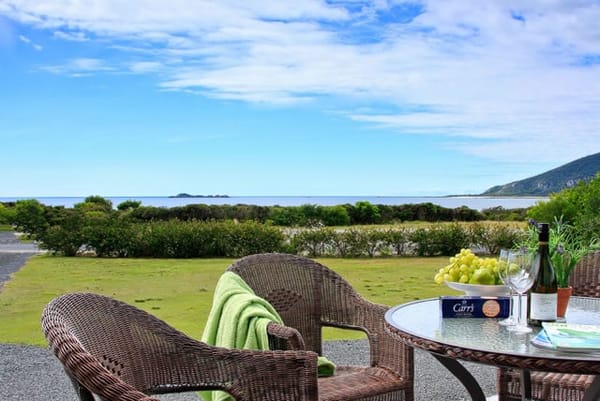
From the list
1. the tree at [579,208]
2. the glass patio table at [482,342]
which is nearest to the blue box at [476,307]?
the glass patio table at [482,342]

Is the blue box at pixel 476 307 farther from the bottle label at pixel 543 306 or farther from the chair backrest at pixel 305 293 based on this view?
the chair backrest at pixel 305 293

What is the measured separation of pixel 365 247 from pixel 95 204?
24.0 feet

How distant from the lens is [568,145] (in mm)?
10727

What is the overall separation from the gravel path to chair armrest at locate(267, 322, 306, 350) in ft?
5.09

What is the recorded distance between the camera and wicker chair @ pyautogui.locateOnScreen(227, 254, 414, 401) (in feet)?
8.78

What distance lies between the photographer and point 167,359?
2021 millimetres

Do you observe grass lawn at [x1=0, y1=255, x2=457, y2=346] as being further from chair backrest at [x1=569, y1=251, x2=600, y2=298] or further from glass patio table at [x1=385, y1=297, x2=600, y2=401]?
glass patio table at [x1=385, y1=297, x2=600, y2=401]

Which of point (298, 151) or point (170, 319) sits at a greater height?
point (298, 151)

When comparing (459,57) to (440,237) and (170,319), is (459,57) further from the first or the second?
(170,319)

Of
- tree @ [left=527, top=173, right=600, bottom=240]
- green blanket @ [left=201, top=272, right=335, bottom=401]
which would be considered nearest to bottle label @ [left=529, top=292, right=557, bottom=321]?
green blanket @ [left=201, top=272, right=335, bottom=401]

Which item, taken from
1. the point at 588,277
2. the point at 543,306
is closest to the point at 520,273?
the point at 543,306

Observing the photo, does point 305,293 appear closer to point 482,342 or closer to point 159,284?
point 482,342

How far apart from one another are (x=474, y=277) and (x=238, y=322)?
925mm

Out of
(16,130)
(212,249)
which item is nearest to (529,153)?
(212,249)
